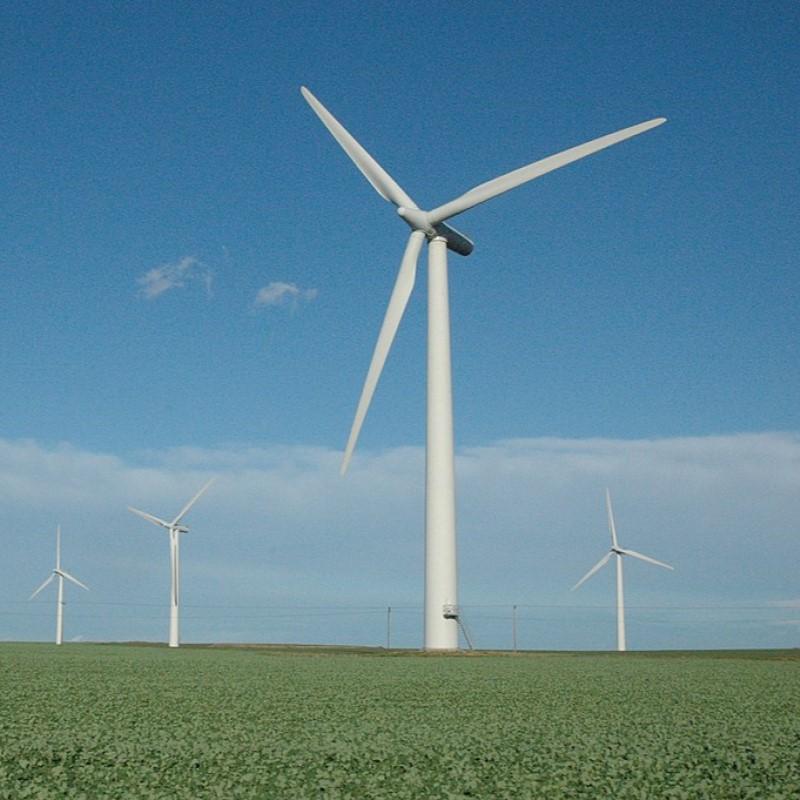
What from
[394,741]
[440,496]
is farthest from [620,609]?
[394,741]

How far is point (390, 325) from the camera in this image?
47188mm

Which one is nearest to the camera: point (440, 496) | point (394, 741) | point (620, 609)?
point (394, 741)

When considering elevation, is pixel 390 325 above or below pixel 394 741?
above

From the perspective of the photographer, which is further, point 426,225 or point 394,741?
point 426,225

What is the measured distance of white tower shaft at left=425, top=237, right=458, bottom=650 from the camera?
150 ft

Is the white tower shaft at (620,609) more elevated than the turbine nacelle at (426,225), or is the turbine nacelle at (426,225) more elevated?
the turbine nacelle at (426,225)

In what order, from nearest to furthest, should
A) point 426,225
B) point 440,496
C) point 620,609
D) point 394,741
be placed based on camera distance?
point 394,741
point 440,496
point 426,225
point 620,609

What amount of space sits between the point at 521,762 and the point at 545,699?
317 inches

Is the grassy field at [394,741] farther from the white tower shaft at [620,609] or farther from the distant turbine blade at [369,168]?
the white tower shaft at [620,609]

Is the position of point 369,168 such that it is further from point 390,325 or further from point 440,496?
point 440,496

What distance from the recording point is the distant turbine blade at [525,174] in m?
46.6

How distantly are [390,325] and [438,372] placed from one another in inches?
121

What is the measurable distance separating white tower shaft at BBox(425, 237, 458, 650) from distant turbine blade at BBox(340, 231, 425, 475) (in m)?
1.65

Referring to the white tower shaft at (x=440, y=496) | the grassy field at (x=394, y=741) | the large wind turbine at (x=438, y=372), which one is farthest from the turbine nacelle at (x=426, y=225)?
the grassy field at (x=394, y=741)
